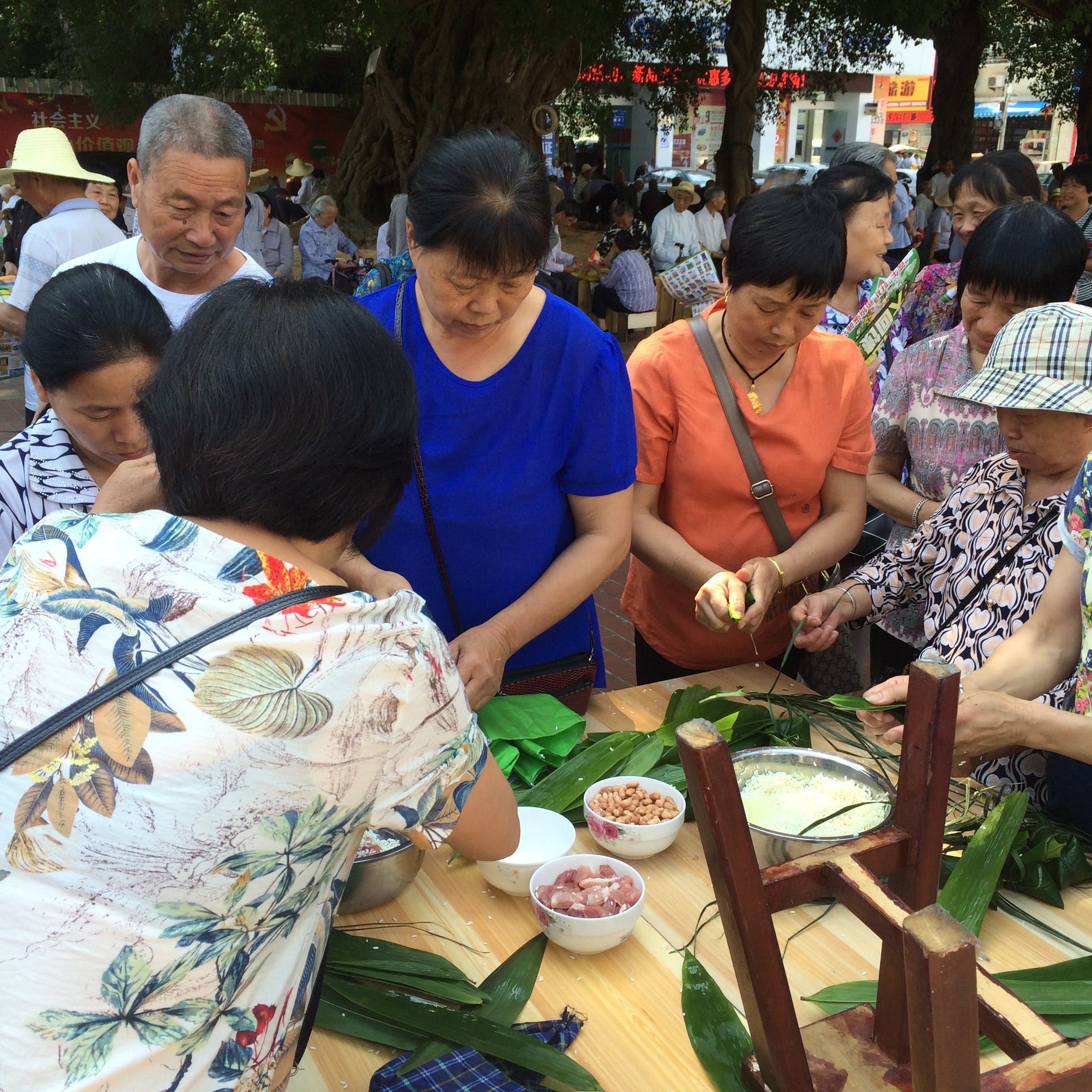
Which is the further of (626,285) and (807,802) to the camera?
(626,285)

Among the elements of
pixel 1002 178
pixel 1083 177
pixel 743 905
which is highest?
pixel 1083 177

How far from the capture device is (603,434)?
205 centimetres

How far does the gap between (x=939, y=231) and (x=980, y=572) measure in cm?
1167

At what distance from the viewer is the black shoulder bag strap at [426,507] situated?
1998 mm

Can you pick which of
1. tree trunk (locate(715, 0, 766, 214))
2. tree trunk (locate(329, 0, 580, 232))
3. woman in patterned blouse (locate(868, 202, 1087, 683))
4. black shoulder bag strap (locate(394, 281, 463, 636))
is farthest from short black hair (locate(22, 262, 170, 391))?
tree trunk (locate(715, 0, 766, 214))

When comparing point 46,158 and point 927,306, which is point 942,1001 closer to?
point 927,306

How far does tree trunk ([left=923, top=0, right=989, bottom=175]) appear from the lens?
55.7ft

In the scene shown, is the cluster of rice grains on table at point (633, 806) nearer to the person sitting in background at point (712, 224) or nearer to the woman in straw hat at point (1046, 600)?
the woman in straw hat at point (1046, 600)

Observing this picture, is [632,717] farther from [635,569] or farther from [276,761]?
[276,761]

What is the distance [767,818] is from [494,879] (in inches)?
18.0

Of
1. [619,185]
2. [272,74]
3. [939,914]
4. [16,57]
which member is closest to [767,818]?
[939,914]

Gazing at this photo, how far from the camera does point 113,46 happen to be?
19.7 meters

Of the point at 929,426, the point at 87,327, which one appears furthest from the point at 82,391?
the point at 929,426

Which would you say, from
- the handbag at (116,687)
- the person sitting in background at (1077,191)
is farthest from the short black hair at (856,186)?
the person sitting in background at (1077,191)
